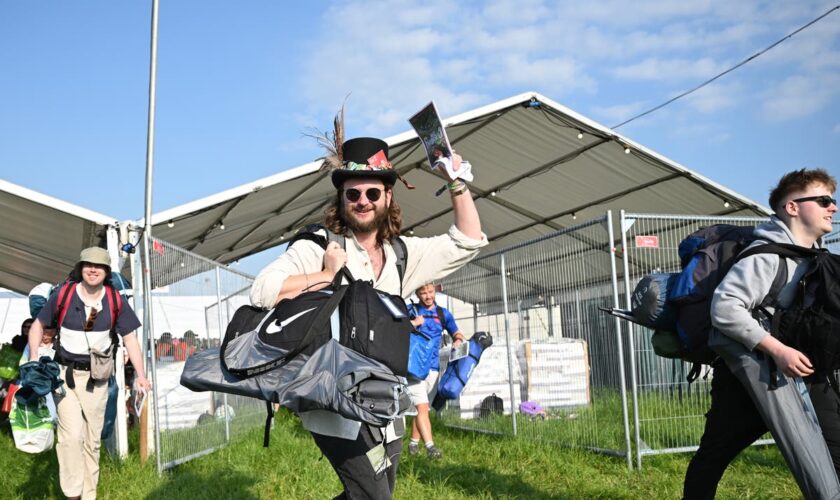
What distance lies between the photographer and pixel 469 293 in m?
9.79

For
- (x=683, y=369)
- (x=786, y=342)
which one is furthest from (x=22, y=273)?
(x=786, y=342)

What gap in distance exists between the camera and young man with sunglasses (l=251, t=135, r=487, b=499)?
2863 millimetres

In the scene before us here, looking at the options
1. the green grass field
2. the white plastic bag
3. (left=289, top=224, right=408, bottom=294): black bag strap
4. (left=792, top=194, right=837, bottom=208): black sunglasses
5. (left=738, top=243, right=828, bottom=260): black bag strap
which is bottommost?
the green grass field

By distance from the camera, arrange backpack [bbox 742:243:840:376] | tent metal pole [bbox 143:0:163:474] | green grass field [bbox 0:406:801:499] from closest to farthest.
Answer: backpack [bbox 742:243:840:376] < green grass field [bbox 0:406:801:499] < tent metal pole [bbox 143:0:163:474]

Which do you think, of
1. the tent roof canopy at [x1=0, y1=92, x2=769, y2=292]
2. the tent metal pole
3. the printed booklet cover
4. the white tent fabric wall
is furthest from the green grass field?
the white tent fabric wall

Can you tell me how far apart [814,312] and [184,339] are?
623cm

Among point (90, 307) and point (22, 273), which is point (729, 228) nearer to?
point (90, 307)

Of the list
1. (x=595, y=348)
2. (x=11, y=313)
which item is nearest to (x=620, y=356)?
(x=595, y=348)

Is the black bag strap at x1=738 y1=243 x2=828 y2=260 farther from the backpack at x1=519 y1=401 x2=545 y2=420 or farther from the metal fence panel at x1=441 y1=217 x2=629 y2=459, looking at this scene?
the backpack at x1=519 y1=401 x2=545 y2=420

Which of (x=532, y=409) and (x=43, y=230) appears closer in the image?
(x=532, y=409)

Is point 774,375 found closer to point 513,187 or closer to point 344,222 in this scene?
point 344,222

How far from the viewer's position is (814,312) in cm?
331

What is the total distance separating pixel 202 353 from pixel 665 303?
2.13 meters

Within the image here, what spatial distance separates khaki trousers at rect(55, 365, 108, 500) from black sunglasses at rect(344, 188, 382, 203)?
13.2 ft
